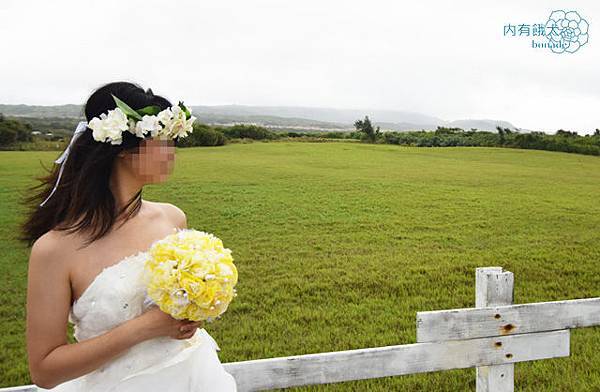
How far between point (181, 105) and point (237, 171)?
3.67 meters

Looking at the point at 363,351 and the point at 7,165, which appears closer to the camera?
the point at 363,351

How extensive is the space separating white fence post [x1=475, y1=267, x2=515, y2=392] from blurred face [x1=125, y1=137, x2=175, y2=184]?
1.66m

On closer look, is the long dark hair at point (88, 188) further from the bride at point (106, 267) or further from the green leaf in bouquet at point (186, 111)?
the green leaf in bouquet at point (186, 111)

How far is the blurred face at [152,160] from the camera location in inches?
57.7

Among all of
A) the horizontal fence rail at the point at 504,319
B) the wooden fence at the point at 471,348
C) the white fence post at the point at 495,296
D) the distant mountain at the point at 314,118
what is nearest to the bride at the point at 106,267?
the wooden fence at the point at 471,348

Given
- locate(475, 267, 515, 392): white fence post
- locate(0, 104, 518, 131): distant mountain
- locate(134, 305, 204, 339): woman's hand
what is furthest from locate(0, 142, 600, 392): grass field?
locate(134, 305, 204, 339): woman's hand

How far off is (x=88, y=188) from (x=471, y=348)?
6.05 feet

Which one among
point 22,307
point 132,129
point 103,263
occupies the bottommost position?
point 22,307

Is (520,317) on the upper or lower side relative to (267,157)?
lower

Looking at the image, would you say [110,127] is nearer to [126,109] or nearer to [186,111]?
[126,109]

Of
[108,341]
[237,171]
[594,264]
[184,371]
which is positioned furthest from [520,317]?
[237,171]

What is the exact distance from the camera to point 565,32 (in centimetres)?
578

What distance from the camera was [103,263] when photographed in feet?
4.66

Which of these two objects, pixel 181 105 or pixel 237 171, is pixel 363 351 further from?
pixel 237 171
